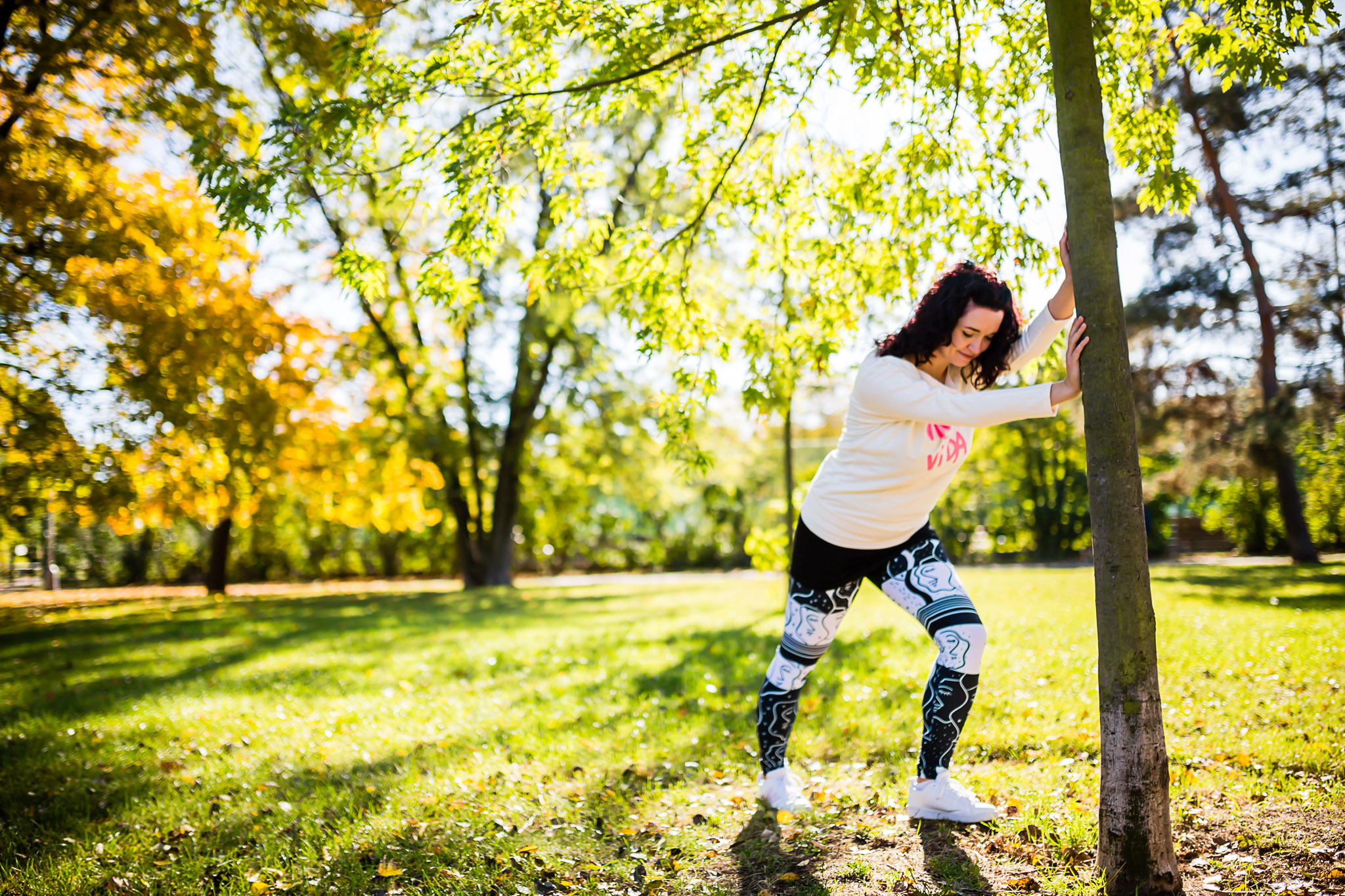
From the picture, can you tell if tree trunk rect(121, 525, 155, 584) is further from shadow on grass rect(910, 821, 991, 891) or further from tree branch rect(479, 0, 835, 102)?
shadow on grass rect(910, 821, 991, 891)

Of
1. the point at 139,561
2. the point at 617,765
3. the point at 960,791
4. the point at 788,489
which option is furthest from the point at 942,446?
the point at 139,561

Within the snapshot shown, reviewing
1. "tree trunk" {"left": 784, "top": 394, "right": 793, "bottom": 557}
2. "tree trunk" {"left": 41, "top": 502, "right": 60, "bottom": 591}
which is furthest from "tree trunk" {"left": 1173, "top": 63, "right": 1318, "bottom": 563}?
"tree trunk" {"left": 41, "top": 502, "right": 60, "bottom": 591}

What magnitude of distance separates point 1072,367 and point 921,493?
0.77m

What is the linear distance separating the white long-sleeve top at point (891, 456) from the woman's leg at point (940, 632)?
0.12 m

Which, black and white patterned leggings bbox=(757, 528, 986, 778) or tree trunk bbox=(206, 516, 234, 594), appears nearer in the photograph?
black and white patterned leggings bbox=(757, 528, 986, 778)

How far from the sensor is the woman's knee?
10.1 feet

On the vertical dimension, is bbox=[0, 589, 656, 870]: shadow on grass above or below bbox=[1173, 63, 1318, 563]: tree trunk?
below

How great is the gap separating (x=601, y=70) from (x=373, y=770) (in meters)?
3.61

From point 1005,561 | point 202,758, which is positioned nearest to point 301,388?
point 202,758

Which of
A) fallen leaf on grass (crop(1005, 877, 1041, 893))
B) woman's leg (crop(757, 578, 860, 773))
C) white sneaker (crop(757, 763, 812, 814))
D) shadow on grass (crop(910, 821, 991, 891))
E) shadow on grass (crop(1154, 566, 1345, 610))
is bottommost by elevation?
shadow on grass (crop(1154, 566, 1345, 610))

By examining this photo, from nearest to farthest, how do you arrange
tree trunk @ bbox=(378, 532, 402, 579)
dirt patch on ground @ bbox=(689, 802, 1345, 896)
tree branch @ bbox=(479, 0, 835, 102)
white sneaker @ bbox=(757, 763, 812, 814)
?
dirt patch on ground @ bbox=(689, 802, 1345, 896) → tree branch @ bbox=(479, 0, 835, 102) → white sneaker @ bbox=(757, 763, 812, 814) → tree trunk @ bbox=(378, 532, 402, 579)

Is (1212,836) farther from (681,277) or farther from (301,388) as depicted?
(301,388)

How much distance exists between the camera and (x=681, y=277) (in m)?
4.05

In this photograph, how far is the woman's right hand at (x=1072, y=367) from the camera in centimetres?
258
